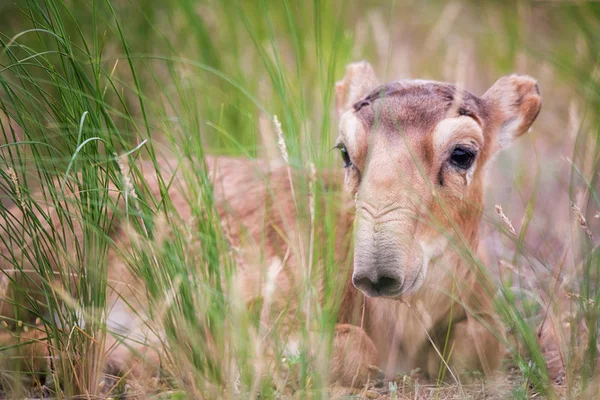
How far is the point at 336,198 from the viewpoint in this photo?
3588mm

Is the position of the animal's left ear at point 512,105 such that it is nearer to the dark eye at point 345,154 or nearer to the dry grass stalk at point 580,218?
the dark eye at point 345,154

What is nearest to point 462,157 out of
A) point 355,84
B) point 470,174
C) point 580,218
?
point 470,174

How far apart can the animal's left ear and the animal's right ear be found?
0.65m

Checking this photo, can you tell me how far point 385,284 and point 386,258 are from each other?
4.3 inches

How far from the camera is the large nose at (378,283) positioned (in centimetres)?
269

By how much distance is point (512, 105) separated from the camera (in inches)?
139

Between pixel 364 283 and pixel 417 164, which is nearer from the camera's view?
pixel 364 283

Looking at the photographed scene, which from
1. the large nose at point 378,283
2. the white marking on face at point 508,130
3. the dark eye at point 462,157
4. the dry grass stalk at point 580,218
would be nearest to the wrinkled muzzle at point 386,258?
the large nose at point 378,283

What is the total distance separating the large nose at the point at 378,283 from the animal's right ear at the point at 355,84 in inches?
55.2

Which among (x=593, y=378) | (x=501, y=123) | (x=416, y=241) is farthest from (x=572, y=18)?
(x=593, y=378)

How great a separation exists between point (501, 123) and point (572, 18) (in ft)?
4.06

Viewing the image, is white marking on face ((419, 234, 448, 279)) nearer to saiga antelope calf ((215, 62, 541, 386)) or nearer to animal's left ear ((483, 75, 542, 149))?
saiga antelope calf ((215, 62, 541, 386))

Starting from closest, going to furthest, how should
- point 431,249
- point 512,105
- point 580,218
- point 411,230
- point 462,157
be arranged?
point 580,218 → point 411,230 → point 431,249 → point 462,157 → point 512,105

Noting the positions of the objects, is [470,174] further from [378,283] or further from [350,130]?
[378,283]
